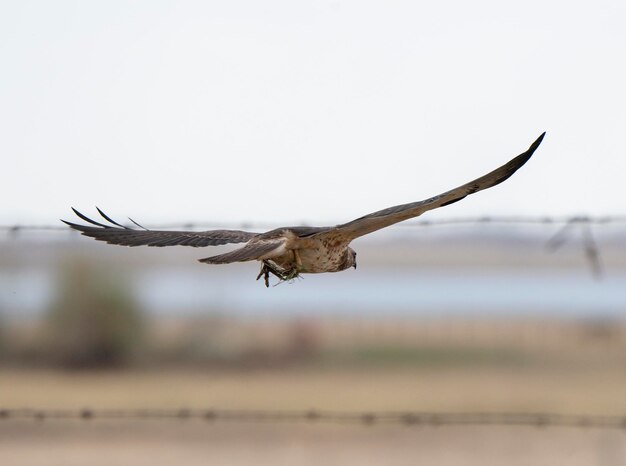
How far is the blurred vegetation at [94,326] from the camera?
8125mm

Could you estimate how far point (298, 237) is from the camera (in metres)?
5.76

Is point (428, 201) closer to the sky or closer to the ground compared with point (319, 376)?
closer to the sky

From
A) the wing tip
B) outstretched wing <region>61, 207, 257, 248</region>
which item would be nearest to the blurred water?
outstretched wing <region>61, 207, 257, 248</region>

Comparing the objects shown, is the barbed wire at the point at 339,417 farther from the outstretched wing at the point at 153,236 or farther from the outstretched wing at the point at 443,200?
the outstretched wing at the point at 443,200

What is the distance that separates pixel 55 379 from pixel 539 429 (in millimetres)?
2674

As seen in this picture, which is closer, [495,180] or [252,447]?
[495,180]

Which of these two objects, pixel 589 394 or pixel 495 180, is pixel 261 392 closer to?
pixel 589 394

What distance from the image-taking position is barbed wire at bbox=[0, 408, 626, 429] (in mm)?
7871

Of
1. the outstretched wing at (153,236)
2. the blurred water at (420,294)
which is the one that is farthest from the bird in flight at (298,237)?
the blurred water at (420,294)

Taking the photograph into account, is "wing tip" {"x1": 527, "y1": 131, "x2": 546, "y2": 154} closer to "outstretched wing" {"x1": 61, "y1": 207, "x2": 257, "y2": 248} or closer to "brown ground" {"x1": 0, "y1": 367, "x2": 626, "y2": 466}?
"outstretched wing" {"x1": 61, "y1": 207, "x2": 257, "y2": 248}

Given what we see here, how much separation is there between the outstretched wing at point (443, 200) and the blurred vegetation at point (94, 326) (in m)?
2.91

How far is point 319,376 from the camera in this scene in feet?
26.2

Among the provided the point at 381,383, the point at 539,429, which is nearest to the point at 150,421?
the point at 381,383

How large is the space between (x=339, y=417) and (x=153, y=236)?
2294 mm
